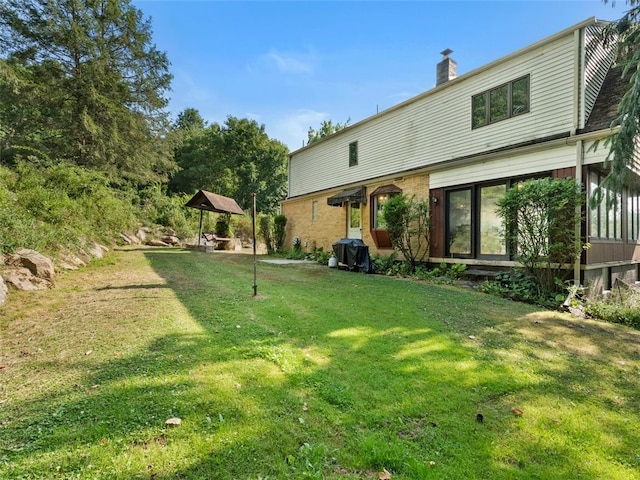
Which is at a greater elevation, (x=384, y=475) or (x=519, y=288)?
(x=519, y=288)

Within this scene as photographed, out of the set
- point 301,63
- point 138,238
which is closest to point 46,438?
point 301,63

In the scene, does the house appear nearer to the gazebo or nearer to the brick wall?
the brick wall

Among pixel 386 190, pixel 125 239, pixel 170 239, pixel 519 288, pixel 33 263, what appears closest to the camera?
pixel 33 263

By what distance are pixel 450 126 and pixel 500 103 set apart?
1.51 m

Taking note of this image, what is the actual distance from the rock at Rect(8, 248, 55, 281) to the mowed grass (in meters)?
0.69

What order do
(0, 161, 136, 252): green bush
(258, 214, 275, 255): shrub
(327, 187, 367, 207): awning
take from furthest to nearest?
(258, 214, 275, 255): shrub
(327, 187, 367, 207): awning
(0, 161, 136, 252): green bush

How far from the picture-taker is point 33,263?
558 cm

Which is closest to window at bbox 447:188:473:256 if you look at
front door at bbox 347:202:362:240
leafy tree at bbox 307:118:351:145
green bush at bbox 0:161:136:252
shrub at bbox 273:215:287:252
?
front door at bbox 347:202:362:240

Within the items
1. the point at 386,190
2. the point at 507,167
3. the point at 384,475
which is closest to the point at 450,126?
the point at 507,167

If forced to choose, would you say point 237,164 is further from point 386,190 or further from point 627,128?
point 627,128

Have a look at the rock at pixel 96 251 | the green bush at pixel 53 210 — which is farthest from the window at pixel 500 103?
the rock at pixel 96 251

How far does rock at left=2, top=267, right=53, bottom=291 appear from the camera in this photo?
5117mm

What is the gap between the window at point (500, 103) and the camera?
866 cm

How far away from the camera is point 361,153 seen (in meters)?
13.6
